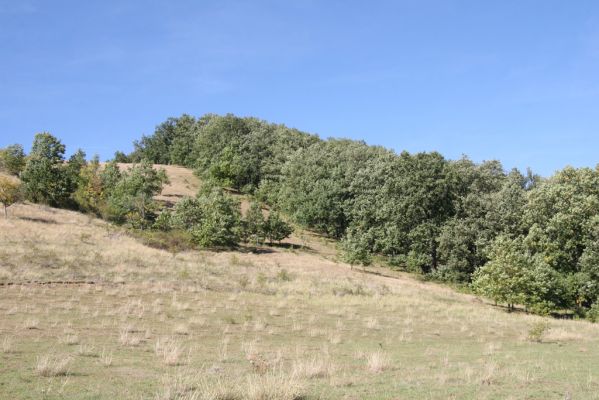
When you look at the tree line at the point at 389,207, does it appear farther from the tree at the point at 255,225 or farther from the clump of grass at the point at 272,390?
the clump of grass at the point at 272,390

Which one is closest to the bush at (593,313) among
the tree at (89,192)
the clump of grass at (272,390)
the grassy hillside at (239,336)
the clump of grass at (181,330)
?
the grassy hillside at (239,336)

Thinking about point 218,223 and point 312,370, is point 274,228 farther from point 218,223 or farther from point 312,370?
point 312,370

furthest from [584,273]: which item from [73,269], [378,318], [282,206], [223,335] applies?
[282,206]

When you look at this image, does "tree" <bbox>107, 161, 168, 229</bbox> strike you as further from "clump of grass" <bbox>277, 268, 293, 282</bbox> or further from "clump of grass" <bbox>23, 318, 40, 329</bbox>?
"clump of grass" <bbox>23, 318, 40, 329</bbox>

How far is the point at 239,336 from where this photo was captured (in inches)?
766

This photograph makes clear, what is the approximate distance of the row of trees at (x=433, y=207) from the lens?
4231 cm

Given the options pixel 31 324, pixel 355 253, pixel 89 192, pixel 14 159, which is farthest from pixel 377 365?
pixel 14 159

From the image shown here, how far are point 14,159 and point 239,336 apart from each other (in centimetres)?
7269

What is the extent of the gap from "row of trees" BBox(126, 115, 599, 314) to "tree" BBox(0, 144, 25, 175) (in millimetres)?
31247

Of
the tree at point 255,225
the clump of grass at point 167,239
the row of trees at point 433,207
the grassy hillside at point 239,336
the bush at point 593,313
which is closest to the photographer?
the grassy hillside at point 239,336

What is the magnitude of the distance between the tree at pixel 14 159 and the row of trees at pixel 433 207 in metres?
31.2

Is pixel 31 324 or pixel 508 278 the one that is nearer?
pixel 31 324

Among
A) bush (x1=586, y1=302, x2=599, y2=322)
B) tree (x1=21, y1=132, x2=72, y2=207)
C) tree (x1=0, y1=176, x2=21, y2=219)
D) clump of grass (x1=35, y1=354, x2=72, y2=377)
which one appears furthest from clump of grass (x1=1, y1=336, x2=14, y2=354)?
tree (x1=21, y1=132, x2=72, y2=207)

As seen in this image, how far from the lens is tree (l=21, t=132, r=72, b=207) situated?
217 feet
